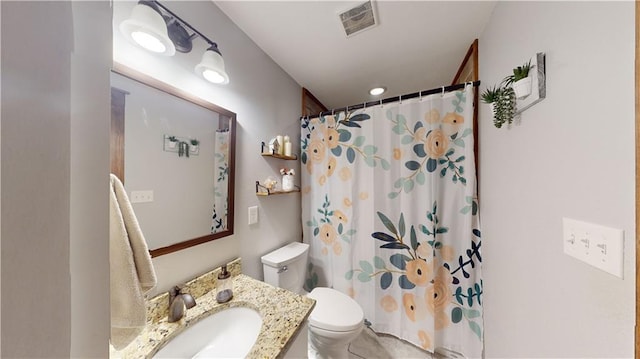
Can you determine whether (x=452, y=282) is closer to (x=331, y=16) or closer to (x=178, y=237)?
(x=178, y=237)

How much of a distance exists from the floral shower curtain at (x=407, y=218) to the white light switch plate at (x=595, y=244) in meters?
0.72

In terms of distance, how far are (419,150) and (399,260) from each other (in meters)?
0.80

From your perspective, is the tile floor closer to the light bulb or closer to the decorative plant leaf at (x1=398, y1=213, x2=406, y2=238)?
the decorative plant leaf at (x1=398, y1=213, x2=406, y2=238)

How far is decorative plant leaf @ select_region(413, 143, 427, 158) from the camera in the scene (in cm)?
141

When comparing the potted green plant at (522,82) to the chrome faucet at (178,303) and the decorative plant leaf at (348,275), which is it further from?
the chrome faucet at (178,303)

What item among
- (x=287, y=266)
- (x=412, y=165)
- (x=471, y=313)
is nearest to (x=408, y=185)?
(x=412, y=165)

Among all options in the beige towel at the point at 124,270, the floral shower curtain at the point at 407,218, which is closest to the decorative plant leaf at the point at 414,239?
the floral shower curtain at the point at 407,218

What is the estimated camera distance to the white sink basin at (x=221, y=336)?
0.82 metres

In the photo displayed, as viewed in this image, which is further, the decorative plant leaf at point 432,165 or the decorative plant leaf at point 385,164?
the decorative plant leaf at point 385,164

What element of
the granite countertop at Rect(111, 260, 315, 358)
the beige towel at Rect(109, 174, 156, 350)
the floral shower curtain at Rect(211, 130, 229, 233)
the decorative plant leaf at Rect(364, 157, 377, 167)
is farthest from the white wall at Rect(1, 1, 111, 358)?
the decorative plant leaf at Rect(364, 157, 377, 167)

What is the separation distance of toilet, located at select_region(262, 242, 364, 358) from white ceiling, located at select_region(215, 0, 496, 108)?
1462 mm

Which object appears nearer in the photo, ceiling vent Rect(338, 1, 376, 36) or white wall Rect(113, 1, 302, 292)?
white wall Rect(113, 1, 302, 292)

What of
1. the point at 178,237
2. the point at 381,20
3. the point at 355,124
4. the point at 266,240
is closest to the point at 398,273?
the point at 266,240

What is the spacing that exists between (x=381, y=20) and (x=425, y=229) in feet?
4.39
